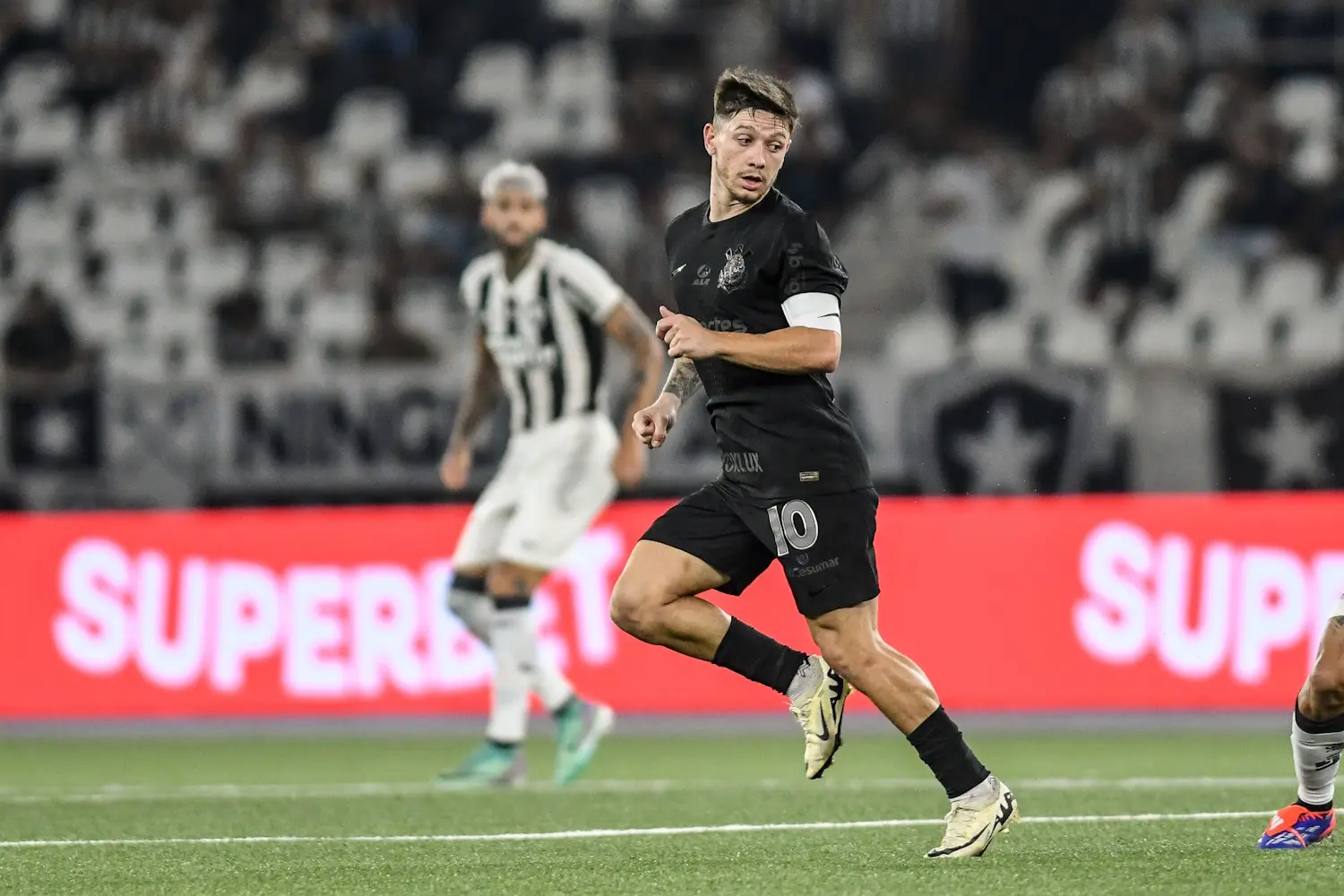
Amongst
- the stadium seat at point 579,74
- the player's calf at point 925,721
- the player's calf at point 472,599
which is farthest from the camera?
the stadium seat at point 579,74

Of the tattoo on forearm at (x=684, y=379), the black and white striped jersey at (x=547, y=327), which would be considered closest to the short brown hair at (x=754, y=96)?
the tattoo on forearm at (x=684, y=379)

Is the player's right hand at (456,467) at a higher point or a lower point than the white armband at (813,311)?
lower

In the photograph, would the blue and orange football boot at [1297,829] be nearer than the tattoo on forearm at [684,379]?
Yes

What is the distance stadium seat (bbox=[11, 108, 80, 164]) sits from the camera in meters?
17.7

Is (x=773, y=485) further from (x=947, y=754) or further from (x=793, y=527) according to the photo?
(x=947, y=754)

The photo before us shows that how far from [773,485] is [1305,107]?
1250cm

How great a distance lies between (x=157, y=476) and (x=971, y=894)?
945 centimetres

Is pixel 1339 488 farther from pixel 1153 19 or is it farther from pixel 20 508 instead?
pixel 20 508

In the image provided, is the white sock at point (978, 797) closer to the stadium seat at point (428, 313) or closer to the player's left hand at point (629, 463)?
the player's left hand at point (629, 463)

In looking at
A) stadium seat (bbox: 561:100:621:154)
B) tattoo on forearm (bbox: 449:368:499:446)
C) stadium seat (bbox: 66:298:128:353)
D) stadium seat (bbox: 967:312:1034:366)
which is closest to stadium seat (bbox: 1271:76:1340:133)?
stadium seat (bbox: 967:312:1034:366)

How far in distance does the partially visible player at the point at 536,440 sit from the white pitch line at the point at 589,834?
2.09 metres

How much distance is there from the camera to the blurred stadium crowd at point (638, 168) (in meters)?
15.4

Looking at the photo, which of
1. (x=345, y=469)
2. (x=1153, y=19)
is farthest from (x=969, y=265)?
(x=345, y=469)

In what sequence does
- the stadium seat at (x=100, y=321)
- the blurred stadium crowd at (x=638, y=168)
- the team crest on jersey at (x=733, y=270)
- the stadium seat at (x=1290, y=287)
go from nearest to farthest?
the team crest on jersey at (x=733, y=270)
the stadium seat at (x=1290, y=287)
the blurred stadium crowd at (x=638, y=168)
the stadium seat at (x=100, y=321)
